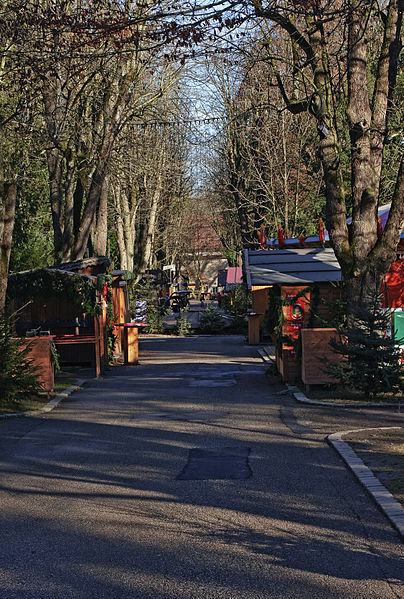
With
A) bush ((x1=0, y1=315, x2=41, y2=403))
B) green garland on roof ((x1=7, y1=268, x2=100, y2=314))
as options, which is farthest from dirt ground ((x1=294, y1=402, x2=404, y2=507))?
green garland on roof ((x1=7, y1=268, x2=100, y2=314))

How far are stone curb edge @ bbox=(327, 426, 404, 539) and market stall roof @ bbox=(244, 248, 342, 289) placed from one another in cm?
625

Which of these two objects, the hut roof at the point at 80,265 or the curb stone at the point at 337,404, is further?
the hut roof at the point at 80,265

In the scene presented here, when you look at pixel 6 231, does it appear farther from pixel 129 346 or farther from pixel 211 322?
pixel 211 322

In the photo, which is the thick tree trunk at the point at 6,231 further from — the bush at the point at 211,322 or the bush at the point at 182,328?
the bush at the point at 211,322

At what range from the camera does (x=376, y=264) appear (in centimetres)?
1405

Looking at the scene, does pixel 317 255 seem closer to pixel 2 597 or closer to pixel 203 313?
pixel 2 597

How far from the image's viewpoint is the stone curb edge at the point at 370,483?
648cm

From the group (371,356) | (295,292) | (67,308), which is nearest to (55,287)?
(67,308)

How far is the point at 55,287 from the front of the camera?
2097cm

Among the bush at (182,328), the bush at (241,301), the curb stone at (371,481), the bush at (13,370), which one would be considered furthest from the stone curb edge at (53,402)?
the bush at (241,301)

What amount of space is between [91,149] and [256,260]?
10.7 metres

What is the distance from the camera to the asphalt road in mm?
5230

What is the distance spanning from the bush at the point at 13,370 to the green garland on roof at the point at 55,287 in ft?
20.6

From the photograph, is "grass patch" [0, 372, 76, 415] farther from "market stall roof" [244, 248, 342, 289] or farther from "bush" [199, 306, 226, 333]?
"bush" [199, 306, 226, 333]
